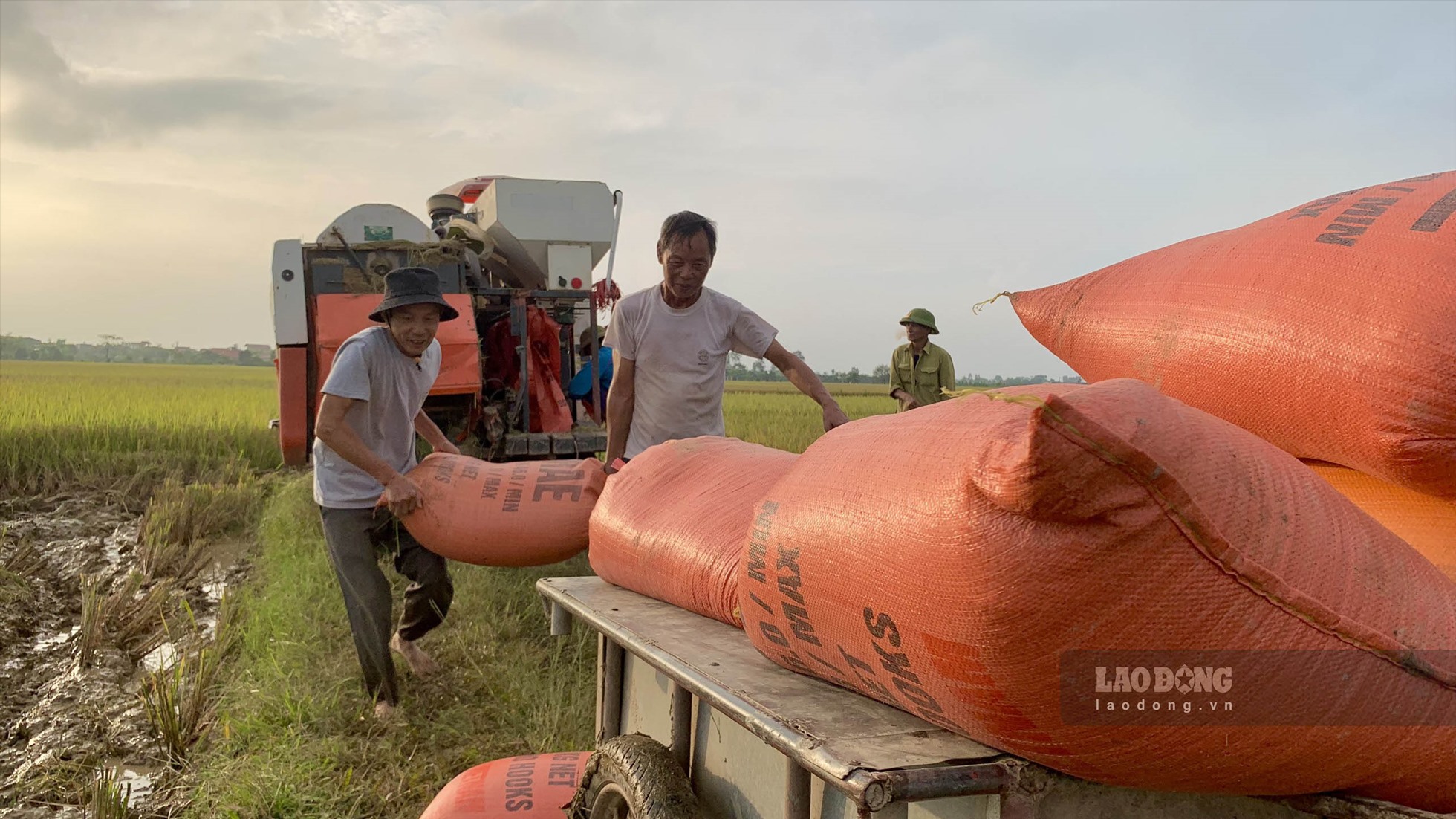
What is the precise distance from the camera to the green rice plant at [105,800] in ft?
9.66

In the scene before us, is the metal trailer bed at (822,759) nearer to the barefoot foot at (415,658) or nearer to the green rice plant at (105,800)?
the green rice plant at (105,800)

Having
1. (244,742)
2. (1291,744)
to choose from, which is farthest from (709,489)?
(244,742)

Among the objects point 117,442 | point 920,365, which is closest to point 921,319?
point 920,365

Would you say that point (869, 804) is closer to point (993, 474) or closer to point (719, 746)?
point (993, 474)

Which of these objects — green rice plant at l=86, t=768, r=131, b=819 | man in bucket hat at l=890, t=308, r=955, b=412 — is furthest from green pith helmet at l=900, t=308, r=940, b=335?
green rice plant at l=86, t=768, r=131, b=819

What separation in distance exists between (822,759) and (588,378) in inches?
216

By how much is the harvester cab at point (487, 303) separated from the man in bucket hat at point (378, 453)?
153 cm

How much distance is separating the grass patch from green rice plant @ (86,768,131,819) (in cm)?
20

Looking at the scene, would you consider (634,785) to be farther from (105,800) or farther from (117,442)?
(117,442)

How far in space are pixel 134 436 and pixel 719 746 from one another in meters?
10.2

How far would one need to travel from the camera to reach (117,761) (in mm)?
3688

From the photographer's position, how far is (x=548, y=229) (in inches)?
271

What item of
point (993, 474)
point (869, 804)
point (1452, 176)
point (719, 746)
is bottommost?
point (719, 746)

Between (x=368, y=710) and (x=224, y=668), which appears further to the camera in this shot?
(x=224, y=668)
